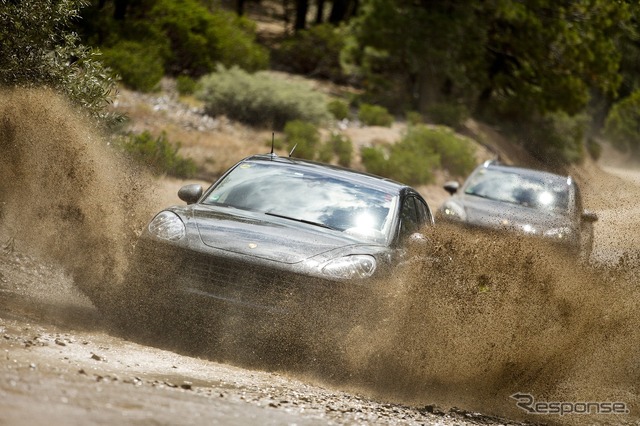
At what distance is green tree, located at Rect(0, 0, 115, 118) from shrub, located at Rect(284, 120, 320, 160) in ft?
45.0

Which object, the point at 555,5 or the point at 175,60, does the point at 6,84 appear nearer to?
the point at 175,60

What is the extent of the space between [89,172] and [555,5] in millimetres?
31251

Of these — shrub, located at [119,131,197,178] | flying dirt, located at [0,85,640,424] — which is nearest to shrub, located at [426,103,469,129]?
shrub, located at [119,131,197,178]

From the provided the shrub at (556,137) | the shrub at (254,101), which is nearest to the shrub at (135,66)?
the shrub at (254,101)

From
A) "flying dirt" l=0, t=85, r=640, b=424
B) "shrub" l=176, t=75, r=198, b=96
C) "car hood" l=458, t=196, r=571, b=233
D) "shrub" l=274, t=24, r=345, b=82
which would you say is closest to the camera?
"flying dirt" l=0, t=85, r=640, b=424

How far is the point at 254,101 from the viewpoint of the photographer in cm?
2719

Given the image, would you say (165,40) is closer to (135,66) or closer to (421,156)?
(135,66)

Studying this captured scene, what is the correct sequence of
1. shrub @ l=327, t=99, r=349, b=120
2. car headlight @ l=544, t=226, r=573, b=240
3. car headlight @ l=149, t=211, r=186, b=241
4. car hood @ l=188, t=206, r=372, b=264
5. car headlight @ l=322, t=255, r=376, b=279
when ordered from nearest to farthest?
car headlight @ l=322, t=255, r=376, b=279 → car hood @ l=188, t=206, r=372, b=264 → car headlight @ l=149, t=211, r=186, b=241 → car headlight @ l=544, t=226, r=573, b=240 → shrub @ l=327, t=99, r=349, b=120

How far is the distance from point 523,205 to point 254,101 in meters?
12.6

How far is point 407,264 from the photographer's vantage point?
8148mm

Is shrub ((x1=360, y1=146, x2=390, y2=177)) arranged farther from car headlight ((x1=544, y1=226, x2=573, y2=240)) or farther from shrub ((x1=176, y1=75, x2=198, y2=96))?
car headlight ((x1=544, y1=226, x2=573, y2=240))

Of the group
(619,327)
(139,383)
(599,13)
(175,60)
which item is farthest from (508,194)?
(599,13)

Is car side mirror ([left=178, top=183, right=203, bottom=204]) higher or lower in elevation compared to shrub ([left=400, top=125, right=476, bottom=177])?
higher

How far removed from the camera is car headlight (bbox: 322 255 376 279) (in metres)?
7.55
